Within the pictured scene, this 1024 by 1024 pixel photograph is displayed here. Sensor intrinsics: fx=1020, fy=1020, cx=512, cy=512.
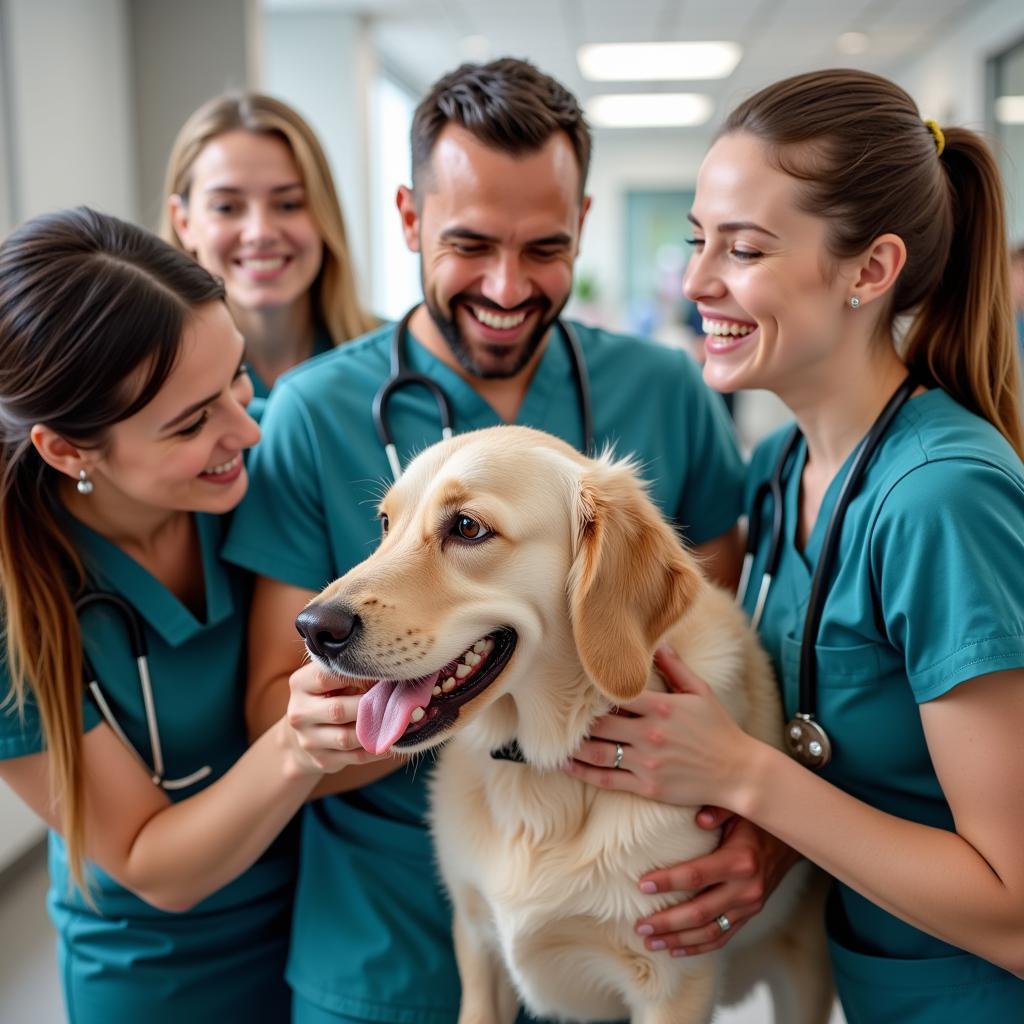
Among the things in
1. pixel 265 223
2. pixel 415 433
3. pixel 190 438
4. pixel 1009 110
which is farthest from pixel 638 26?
pixel 190 438

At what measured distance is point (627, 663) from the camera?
1175 mm

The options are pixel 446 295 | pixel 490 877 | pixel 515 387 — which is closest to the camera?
pixel 490 877

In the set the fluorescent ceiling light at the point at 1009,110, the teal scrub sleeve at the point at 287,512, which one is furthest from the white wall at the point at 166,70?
the fluorescent ceiling light at the point at 1009,110

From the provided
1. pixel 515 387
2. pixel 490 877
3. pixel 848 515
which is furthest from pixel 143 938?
pixel 848 515

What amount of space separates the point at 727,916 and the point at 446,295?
97cm

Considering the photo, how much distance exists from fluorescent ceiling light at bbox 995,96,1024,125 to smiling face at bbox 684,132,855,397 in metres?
6.64

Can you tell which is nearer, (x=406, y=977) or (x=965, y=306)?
(x=965, y=306)

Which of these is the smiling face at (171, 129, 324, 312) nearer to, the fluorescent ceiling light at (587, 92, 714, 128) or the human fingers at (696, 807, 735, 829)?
the human fingers at (696, 807, 735, 829)

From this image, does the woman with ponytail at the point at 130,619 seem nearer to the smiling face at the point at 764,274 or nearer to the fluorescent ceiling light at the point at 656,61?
the smiling face at the point at 764,274

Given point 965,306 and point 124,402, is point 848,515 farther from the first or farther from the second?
point 124,402

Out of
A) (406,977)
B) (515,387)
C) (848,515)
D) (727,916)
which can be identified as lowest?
(406,977)

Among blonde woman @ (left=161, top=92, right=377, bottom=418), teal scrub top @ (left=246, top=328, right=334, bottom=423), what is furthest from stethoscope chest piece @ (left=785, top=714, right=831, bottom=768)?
blonde woman @ (left=161, top=92, right=377, bottom=418)

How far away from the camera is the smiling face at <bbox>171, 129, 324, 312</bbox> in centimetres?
246

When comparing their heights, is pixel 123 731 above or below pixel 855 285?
below
